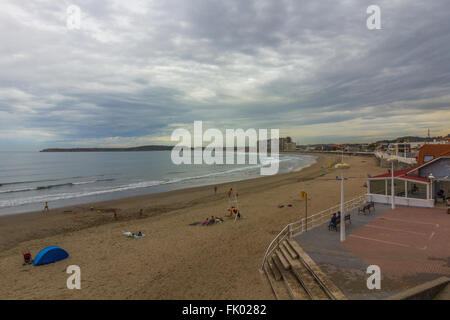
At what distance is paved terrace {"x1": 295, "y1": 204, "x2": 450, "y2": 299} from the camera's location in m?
6.46

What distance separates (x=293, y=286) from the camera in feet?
23.1

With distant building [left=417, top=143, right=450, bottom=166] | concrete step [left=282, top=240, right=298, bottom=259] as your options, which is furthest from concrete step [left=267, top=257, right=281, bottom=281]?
distant building [left=417, top=143, right=450, bottom=166]

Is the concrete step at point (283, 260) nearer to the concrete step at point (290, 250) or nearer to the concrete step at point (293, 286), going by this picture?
the concrete step at point (293, 286)

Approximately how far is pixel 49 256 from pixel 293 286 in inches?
427

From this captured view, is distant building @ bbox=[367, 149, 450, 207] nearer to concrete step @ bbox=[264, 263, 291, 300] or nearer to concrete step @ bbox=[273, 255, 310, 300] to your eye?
concrete step @ bbox=[273, 255, 310, 300]

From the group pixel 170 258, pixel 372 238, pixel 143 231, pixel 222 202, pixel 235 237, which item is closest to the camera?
pixel 372 238

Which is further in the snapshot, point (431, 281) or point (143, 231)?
point (143, 231)

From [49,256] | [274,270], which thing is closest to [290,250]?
[274,270]

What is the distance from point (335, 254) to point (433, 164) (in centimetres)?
1260

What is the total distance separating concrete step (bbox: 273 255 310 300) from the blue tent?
10.2 metres

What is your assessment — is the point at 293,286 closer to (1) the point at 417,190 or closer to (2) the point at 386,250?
(2) the point at 386,250

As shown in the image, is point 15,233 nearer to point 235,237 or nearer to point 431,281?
point 235,237

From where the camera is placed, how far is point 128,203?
2553cm
